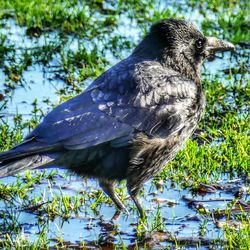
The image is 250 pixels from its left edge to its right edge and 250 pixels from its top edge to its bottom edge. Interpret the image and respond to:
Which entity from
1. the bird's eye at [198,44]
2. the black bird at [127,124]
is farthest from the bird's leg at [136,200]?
the bird's eye at [198,44]

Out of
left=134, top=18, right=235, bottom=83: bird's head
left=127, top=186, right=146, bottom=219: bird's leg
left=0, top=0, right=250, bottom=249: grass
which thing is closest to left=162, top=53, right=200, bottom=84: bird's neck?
left=134, top=18, right=235, bottom=83: bird's head

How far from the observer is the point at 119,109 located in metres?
6.45

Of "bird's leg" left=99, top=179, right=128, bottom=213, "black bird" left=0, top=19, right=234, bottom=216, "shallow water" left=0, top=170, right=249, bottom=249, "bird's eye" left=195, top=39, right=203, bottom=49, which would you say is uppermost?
"bird's eye" left=195, top=39, right=203, bottom=49

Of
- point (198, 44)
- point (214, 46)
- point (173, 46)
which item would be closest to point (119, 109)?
point (173, 46)

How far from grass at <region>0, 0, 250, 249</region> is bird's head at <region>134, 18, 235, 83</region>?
2.46ft

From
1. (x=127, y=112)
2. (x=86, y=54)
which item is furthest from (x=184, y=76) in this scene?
(x=86, y=54)

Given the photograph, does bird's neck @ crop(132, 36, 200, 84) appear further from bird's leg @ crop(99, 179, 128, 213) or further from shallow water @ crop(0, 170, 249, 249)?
bird's leg @ crop(99, 179, 128, 213)

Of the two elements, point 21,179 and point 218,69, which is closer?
point 21,179

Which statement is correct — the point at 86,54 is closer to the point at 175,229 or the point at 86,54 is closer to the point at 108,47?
the point at 108,47

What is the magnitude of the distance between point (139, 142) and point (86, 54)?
11.1 feet

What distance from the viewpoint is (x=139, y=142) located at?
648cm

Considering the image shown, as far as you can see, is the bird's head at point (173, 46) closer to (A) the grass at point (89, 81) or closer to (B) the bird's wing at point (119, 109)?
(B) the bird's wing at point (119, 109)

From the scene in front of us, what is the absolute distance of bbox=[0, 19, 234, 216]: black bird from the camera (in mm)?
6180

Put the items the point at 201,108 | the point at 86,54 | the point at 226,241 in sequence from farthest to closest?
the point at 86,54 → the point at 201,108 → the point at 226,241
